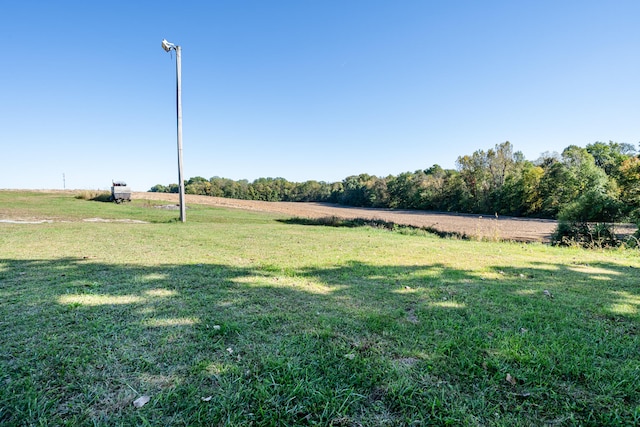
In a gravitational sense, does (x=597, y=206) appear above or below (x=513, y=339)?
above

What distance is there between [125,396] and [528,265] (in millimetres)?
6743

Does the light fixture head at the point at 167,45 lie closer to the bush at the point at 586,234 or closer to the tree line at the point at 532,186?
the bush at the point at 586,234

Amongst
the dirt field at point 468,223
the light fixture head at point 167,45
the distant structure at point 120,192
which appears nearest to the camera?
the light fixture head at point 167,45

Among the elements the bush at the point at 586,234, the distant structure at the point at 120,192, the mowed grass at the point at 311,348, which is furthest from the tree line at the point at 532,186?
the distant structure at the point at 120,192

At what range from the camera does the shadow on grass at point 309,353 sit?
1.69 m

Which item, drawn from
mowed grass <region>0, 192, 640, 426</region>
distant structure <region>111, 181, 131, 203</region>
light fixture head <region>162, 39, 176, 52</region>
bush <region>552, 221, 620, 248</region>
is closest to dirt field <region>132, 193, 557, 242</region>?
bush <region>552, 221, 620, 248</region>

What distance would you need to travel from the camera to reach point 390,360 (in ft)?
7.18

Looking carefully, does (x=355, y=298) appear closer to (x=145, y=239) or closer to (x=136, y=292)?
(x=136, y=292)

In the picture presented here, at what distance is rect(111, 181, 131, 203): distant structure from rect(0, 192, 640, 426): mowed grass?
2563 cm

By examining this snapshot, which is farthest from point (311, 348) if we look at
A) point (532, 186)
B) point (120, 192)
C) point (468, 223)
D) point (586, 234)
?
point (532, 186)

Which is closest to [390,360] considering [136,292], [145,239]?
[136,292]

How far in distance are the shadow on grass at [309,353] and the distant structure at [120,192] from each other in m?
26.3

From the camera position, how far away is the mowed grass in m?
1.69

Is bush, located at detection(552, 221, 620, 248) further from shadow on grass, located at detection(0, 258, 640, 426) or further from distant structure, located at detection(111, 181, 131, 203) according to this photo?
distant structure, located at detection(111, 181, 131, 203)
